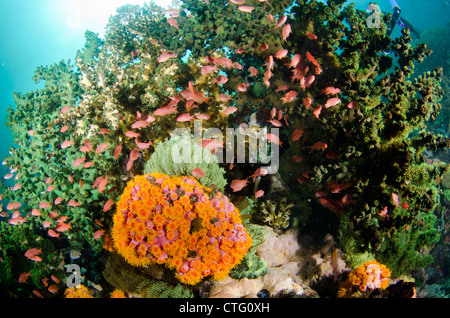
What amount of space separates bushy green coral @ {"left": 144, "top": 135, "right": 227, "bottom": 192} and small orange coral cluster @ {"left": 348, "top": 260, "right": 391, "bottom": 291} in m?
2.54

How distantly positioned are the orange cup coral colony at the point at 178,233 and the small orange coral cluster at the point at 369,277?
1.95 m

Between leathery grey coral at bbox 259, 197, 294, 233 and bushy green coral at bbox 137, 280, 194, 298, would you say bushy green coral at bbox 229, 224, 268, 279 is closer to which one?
bushy green coral at bbox 137, 280, 194, 298

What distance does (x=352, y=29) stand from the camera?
5.11 m

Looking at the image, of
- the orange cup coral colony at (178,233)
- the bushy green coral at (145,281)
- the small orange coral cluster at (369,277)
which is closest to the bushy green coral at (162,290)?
the bushy green coral at (145,281)

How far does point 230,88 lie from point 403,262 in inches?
208

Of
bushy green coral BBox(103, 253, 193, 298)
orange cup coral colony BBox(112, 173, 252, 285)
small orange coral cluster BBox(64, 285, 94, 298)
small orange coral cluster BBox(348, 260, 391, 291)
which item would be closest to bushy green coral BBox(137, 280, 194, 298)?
bushy green coral BBox(103, 253, 193, 298)

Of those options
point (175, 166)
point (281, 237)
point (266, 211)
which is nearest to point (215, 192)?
point (175, 166)

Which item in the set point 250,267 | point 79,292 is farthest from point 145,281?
point 79,292

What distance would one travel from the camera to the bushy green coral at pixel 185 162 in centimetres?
385

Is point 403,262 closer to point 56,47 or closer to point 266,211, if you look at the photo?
point 266,211

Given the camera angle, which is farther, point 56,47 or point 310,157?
point 56,47

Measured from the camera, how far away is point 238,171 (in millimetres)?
5066

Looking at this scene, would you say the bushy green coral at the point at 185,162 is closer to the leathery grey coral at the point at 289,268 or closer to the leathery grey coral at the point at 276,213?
the leathery grey coral at the point at 276,213
